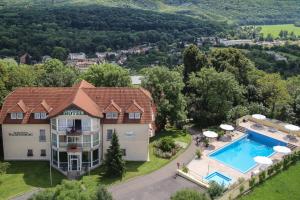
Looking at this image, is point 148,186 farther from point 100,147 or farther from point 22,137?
point 22,137

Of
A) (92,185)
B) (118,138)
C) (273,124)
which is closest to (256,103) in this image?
(273,124)

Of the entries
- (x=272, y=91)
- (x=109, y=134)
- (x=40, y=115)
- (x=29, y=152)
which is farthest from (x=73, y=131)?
(x=272, y=91)

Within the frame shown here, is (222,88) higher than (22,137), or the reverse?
(222,88)

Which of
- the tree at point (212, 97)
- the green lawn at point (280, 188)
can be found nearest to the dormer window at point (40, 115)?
the tree at point (212, 97)

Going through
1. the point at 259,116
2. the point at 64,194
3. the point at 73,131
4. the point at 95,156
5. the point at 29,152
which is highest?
the point at 73,131

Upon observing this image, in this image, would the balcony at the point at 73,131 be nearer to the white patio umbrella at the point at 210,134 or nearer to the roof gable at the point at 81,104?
the roof gable at the point at 81,104

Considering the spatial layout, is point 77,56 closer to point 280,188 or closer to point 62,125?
point 62,125
